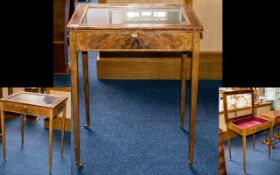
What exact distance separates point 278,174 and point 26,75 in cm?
199

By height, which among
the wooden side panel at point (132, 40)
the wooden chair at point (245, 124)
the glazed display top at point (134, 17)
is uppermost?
the glazed display top at point (134, 17)

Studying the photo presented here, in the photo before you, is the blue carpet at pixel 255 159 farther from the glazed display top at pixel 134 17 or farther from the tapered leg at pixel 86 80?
the tapered leg at pixel 86 80

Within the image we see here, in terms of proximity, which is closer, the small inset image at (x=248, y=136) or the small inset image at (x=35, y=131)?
the small inset image at (x=248, y=136)

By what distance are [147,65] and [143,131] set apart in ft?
3.31

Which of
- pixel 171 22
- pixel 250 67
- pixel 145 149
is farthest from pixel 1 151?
pixel 250 67

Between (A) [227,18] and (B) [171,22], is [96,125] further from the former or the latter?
(A) [227,18]

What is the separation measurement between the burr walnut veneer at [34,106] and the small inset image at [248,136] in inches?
39.4


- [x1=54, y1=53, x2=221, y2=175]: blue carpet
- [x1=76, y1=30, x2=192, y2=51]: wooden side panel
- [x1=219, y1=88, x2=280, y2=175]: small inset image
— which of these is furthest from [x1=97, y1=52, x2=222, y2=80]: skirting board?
[x1=219, y1=88, x2=280, y2=175]: small inset image

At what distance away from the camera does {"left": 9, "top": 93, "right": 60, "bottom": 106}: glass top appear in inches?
102

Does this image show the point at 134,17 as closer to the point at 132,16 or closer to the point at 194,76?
the point at 132,16

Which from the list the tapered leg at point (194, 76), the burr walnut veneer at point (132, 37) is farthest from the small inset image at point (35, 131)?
the tapered leg at point (194, 76)

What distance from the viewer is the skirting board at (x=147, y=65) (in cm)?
390

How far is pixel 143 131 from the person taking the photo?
306cm

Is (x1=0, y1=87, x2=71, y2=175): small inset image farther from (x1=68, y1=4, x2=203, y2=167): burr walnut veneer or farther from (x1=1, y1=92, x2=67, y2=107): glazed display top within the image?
(x1=68, y1=4, x2=203, y2=167): burr walnut veneer
